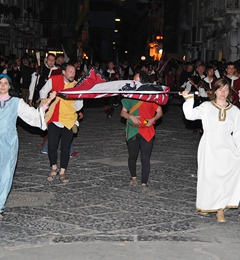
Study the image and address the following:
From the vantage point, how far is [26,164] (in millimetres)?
10977

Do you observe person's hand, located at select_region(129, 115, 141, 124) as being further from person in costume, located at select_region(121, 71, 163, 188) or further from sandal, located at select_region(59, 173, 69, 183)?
sandal, located at select_region(59, 173, 69, 183)

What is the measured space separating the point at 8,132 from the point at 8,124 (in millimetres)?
89

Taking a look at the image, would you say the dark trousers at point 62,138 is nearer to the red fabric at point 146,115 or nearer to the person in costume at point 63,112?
the person in costume at point 63,112

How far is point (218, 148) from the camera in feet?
24.3

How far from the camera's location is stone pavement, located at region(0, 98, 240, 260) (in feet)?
20.1

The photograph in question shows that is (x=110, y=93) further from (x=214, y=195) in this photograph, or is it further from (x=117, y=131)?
(x=117, y=131)

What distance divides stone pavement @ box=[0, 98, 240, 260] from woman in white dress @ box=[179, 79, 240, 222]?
0.25m

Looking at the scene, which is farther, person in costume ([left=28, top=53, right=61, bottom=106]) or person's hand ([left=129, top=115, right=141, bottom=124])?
person in costume ([left=28, top=53, right=61, bottom=106])

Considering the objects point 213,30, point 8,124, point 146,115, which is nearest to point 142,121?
point 146,115

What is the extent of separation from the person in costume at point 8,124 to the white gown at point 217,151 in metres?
1.73

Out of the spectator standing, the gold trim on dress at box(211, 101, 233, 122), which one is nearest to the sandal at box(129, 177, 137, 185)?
the gold trim on dress at box(211, 101, 233, 122)

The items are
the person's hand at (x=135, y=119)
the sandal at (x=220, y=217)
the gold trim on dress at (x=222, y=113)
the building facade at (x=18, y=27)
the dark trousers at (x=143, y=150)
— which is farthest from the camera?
the building facade at (x=18, y=27)

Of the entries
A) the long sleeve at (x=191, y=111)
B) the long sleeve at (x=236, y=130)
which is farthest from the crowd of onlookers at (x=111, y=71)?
the long sleeve at (x=236, y=130)

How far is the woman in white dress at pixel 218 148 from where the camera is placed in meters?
7.42
